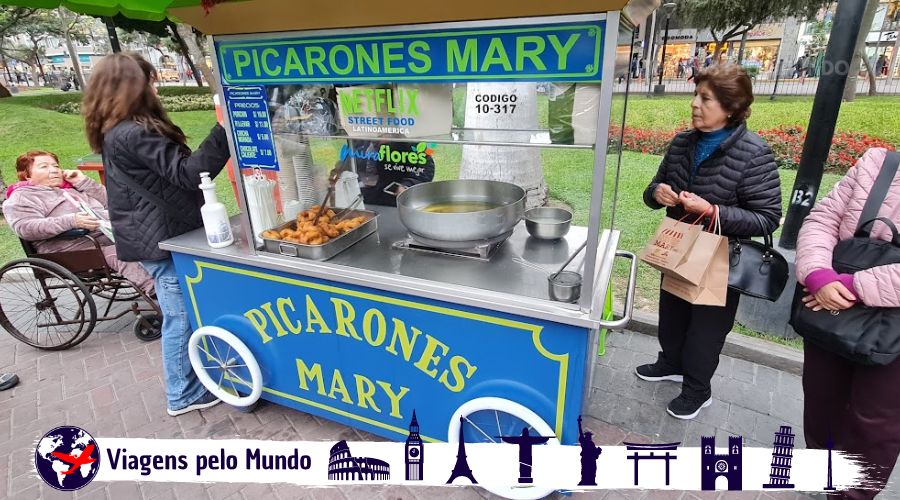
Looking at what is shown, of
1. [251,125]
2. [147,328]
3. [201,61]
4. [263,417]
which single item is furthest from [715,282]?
[201,61]

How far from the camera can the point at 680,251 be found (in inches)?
79.0

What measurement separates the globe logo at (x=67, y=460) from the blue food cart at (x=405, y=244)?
1.99ft

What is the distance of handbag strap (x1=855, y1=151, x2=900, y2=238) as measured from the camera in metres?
1.61

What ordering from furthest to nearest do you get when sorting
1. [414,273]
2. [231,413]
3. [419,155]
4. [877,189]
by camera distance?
[419,155]
[231,413]
[414,273]
[877,189]

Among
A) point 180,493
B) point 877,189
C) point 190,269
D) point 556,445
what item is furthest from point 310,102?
point 877,189

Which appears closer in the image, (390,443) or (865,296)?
(865,296)

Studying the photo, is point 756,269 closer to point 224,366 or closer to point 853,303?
point 853,303

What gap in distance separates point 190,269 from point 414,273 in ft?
4.08

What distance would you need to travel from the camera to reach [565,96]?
160cm

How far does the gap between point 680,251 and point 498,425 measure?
3.52 feet

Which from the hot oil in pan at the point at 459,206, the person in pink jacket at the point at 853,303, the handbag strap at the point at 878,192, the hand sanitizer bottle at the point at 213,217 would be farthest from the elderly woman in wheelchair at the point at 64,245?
the handbag strap at the point at 878,192

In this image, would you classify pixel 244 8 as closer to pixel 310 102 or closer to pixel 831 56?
pixel 310 102

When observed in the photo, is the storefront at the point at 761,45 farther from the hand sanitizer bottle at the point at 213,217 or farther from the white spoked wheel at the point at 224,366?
the white spoked wheel at the point at 224,366

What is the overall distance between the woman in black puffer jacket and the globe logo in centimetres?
302
